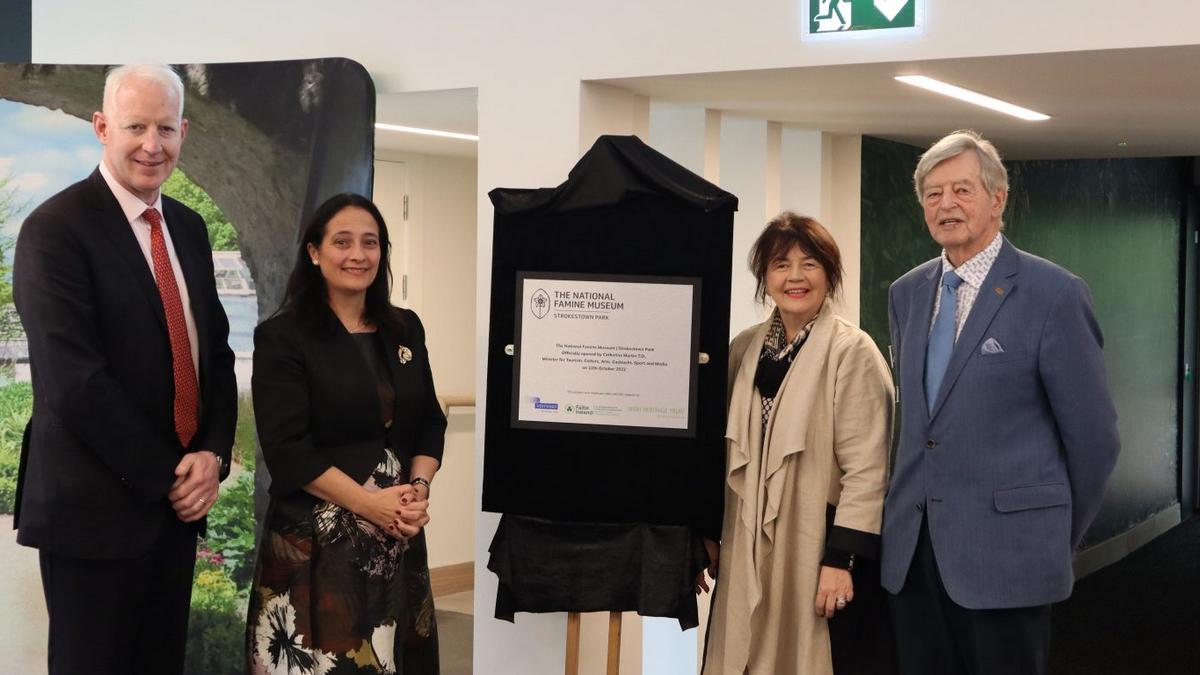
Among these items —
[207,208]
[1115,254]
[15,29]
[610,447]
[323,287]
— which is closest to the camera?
[323,287]

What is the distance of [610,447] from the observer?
140 inches

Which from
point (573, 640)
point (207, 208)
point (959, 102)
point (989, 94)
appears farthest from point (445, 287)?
point (573, 640)

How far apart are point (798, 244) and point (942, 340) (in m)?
0.46

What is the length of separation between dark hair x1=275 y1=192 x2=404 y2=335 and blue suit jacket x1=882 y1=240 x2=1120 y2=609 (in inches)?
54.7

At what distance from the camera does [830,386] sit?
329 cm

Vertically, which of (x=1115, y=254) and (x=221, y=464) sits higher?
(x=1115, y=254)

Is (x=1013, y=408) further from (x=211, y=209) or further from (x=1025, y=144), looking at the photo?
(x=1025, y=144)

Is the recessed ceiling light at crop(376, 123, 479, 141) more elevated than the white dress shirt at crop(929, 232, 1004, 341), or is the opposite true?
the recessed ceiling light at crop(376, 123, 479, 141)

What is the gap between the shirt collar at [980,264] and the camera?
118 inches

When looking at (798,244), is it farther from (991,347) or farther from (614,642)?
(614,642)

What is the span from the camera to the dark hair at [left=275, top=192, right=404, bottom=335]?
3334 millimetres

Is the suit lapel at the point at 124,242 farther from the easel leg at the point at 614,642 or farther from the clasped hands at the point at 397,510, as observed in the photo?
the easel leg at the point at 614,642

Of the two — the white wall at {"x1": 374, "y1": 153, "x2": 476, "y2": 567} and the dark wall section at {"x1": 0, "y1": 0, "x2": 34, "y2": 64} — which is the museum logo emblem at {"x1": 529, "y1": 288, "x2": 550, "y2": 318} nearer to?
the white wall at {"x1": 374, "y1": 153, "x2": 476, "y2": 567}

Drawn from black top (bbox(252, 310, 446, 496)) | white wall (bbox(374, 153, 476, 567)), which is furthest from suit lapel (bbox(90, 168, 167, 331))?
white wall (bbox(374, 153, 476, 567))
